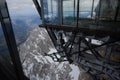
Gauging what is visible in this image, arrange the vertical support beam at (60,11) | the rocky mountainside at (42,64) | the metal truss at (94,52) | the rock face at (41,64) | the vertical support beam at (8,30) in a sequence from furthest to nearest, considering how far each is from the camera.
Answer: the rock face at (41,64) → the rocky mountainside at (42,64) → the vertical support beam at (60,11) → the metal truss at (94,52) → the vertical support beam at (8,30)

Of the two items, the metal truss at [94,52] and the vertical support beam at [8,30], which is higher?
the vertical support beam at [8,30]

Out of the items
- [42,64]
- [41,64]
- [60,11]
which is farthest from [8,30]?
[41,64]

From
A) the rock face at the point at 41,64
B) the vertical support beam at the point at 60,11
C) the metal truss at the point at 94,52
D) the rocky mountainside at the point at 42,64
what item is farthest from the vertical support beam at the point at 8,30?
the rock face at the point at 41,64

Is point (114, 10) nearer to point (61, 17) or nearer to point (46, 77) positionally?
point (61, 17)

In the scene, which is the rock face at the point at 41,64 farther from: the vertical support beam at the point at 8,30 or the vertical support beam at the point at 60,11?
the vertical support beam at the point at 8,30

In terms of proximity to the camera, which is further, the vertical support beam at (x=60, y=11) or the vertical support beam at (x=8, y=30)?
the vertical support beam at (x=60, y=11)

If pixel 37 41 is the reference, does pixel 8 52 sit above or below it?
above

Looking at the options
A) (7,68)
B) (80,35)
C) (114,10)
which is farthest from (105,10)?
(7,68)

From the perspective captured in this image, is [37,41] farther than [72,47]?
Yes
